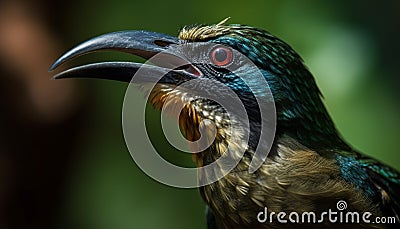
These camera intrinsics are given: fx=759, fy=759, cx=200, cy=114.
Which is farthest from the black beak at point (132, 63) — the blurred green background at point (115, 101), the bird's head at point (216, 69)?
the blurred green background at point (115, 101)

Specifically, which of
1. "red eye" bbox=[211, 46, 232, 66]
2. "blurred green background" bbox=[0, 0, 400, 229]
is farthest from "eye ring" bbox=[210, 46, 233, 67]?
"blurred green background" bbox=[0, 0, 400, 229]

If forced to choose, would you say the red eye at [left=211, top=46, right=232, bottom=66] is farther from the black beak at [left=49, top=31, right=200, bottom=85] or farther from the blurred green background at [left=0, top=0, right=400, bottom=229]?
the blurred green background at [left=0, top=0, right=400, bottom=229]

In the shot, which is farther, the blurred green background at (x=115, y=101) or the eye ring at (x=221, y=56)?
the blurred green background at (x=115, y=101)

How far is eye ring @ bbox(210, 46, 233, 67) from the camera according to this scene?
10.4ft

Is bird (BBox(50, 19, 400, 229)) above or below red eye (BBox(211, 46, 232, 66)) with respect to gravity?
below

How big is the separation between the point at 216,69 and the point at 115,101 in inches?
115

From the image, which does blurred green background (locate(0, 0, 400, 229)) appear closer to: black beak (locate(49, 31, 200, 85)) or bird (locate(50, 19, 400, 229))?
bird (locate(50, 19, 400, 229))

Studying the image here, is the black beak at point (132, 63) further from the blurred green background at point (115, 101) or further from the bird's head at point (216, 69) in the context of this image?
the blurred green background at point (115, 101)

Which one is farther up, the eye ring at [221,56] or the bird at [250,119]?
the eye ring at [221,56]

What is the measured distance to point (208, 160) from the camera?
125 inches

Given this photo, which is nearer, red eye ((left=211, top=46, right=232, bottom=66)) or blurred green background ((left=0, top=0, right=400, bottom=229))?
red eye ((left=211, top=46, right=232, bottom=66))

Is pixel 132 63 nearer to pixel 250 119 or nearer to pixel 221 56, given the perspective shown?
pixel 221 56

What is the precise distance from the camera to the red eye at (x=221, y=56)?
316cm

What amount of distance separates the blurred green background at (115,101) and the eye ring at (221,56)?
5.69ft
